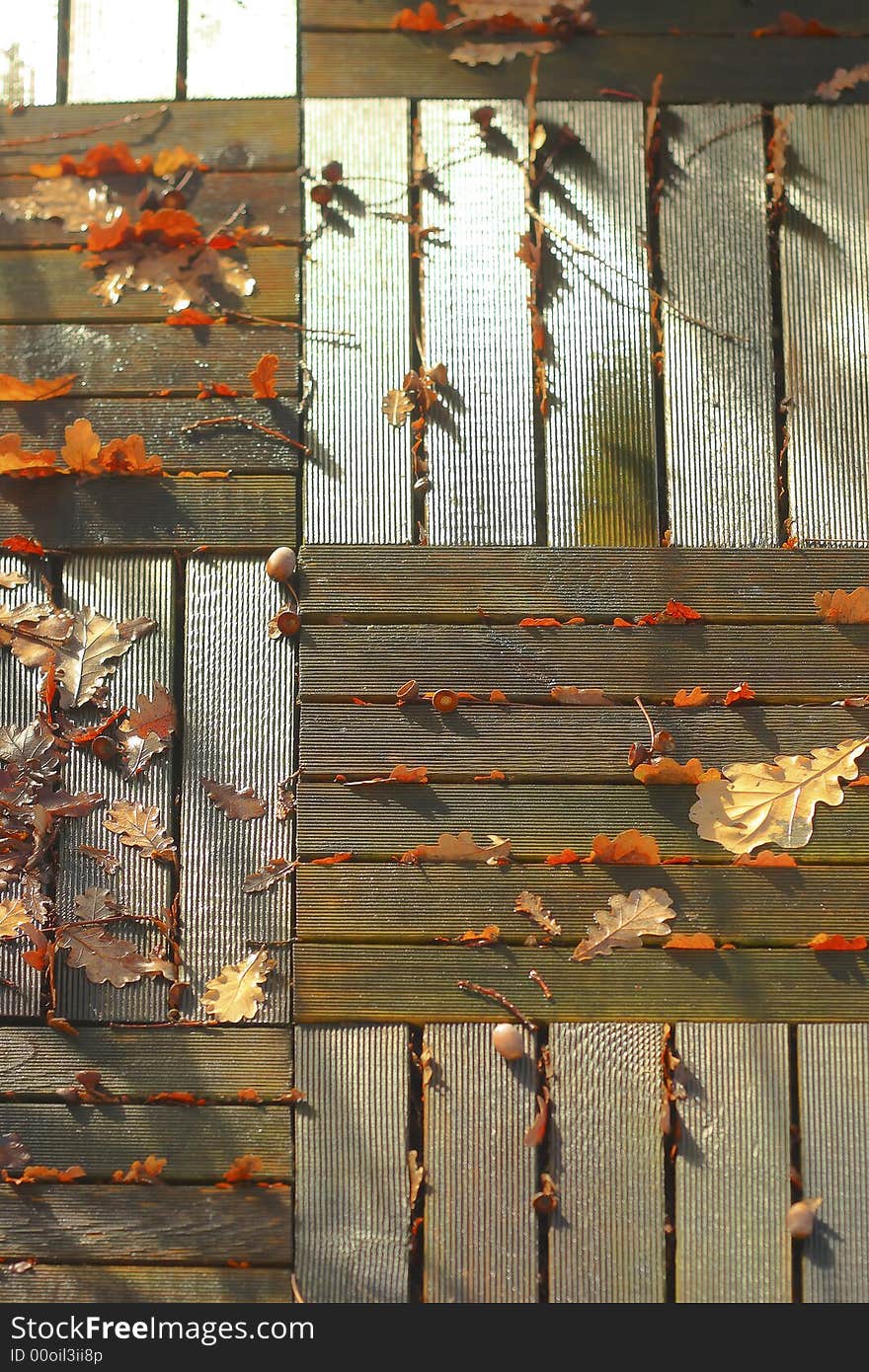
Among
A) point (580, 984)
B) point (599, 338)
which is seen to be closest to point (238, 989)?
point (580, 984)

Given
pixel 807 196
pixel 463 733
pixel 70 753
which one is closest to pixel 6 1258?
pixel 70 753

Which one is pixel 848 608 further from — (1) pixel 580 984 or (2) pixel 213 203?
(2) pixel 213 203

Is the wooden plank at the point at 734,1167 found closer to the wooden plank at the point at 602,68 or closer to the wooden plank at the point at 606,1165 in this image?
the wooden plank at the point at 606,1165

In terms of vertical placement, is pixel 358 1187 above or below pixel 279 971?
below

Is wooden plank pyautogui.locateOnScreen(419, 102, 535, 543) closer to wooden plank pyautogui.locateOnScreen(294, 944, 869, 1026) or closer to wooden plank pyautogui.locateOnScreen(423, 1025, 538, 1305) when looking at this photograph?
wooden plank pyautogui.locateOnScreen(294, 944, 869, 1026)

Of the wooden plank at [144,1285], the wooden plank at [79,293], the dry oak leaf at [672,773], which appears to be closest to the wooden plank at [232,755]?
the wooden plank at [144,1285]

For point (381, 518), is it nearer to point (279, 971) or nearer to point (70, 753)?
point (70, 753)
